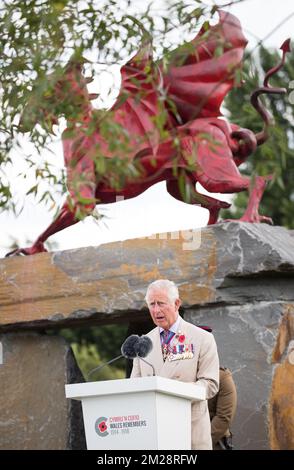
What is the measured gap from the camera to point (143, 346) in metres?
4.27

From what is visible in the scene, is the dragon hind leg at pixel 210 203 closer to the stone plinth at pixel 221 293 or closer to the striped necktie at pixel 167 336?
the stone plinth at pixel 221 293

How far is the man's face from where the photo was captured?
4527 millimetres

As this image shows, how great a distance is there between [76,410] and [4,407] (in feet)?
1.93

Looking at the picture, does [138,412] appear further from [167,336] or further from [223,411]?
[223,411]

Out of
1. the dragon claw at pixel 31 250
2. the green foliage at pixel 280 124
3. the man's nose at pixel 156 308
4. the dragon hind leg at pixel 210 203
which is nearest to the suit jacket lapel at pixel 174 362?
the man's nose at pixel 156 308

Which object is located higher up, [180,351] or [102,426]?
[180,351]

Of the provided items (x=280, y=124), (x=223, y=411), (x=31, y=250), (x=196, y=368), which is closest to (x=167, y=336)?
(x=196, y=368)

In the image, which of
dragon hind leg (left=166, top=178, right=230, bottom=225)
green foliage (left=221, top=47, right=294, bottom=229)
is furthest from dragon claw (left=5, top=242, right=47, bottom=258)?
green foliage (left=221, top=47, right=294, bottom=229)

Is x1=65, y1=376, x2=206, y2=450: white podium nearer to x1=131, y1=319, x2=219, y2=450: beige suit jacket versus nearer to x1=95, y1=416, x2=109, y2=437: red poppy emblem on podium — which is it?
x1=95, y1=416, x2=109, y2=437: red poppy emblem on podium

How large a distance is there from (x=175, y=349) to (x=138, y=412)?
678 mm

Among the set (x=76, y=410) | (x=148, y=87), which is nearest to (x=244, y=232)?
(x=148, y=87)

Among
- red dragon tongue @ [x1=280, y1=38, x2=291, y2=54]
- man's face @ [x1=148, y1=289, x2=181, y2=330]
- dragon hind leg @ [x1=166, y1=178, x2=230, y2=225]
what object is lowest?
man's face @ [x1=148, y1=289, x2=181, y2=330]

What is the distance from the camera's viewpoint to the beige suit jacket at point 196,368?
4.32 metres
